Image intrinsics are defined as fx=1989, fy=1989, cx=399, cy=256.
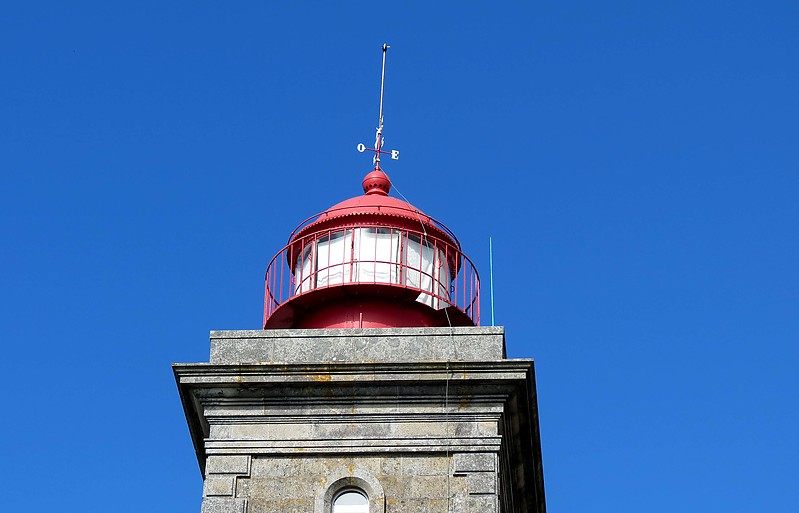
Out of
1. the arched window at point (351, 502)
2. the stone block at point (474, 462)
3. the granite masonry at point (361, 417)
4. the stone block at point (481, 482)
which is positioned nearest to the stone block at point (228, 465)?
the granite masonry at point (361, 417)

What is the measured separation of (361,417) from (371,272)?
84.2 inches

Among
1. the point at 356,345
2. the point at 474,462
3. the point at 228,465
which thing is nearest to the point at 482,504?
the point at 474,462

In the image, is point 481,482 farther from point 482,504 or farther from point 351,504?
point 351,504

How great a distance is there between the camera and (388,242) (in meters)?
21.1

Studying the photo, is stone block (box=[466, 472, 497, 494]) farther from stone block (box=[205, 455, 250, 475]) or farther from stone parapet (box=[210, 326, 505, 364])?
stone block (box=[205, 455, 250, 475])

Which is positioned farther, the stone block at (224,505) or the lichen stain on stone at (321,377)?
the lichen stain on stone at (321,377)

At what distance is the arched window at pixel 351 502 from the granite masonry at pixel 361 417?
0.09 metres

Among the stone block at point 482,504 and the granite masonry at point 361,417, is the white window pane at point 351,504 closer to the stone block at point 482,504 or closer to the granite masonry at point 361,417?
the granite masonry at point 361,417

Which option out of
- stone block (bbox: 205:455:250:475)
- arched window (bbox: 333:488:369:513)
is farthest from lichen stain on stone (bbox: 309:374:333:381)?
arched window (bbox: 333:488:369:513)

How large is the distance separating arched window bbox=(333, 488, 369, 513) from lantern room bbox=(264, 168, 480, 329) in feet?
7.19

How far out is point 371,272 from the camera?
20.8 meters

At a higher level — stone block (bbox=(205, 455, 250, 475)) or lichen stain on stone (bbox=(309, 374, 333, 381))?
lichen stain on stone (bbox=(309, 374, 333, 381))

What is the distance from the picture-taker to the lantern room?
2066 cm

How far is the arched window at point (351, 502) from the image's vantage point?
1884 centimetres
